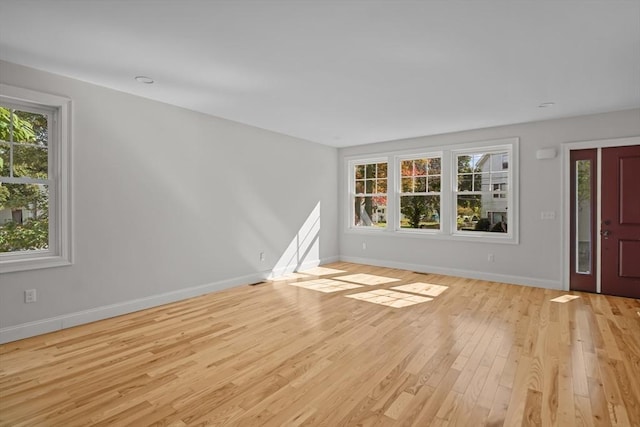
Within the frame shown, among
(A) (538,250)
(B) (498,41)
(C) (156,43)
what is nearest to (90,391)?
(C) (156,43)

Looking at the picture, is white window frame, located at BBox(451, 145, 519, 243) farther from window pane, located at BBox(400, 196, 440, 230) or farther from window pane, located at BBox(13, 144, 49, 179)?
window pane, located at BBox(13, 144, 49, 179)

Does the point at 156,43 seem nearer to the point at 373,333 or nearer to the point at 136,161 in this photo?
the point at 136,161

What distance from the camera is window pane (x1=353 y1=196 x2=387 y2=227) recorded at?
6.98m

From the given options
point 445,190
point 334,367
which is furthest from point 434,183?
point 334,367

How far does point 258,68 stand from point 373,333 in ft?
9.29

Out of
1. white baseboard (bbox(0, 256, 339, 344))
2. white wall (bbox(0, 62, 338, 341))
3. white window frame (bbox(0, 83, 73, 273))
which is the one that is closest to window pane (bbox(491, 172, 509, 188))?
white wall (bbox(0, 62, 338, 341))

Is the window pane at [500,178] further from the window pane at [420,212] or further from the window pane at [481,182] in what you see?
the window pane at [420,212]

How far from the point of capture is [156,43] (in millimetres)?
2721

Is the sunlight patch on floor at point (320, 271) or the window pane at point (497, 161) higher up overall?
the window pane at point (497, 161)

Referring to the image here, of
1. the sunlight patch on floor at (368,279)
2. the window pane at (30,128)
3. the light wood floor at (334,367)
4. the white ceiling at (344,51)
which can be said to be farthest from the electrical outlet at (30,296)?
the sunlight patch on floor at (368,279)

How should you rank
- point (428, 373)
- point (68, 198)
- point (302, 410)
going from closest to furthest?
1. point (302, 410)
2. point (428, 373)
3. point (68, 198)

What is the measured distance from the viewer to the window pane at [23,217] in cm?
316

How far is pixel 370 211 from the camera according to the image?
23.6ft

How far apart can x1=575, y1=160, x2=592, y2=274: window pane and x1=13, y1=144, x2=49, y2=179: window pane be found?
672 centimetres
